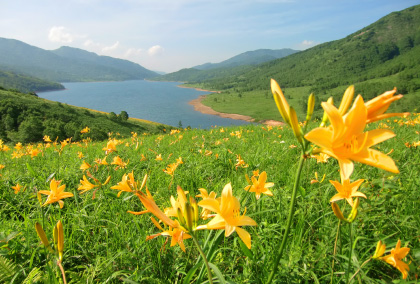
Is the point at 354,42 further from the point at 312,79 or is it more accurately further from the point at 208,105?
the point at 208,105

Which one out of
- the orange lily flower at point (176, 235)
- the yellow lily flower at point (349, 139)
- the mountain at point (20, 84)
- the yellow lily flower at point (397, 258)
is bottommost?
the yellow lily flower at point (397, 258)

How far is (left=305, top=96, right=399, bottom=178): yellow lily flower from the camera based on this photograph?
585 millimetres

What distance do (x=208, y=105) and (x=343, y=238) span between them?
8978 cm

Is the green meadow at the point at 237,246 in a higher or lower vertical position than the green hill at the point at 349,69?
lower

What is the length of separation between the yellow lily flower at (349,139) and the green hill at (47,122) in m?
24.8

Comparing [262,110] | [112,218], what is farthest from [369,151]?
[262,110]

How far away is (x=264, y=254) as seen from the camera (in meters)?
1.23

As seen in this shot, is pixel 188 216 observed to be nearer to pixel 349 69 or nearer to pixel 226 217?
pixel 226 217

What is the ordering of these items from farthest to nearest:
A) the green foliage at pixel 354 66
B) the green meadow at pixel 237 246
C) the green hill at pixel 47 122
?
1. the green foliage at pixel 354 66
2. the green hill at pixel 47 122
3. the green meadow at pixel 237 246

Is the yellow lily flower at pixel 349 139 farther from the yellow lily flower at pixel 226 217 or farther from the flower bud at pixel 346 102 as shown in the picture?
the yellow lily flower at pixel 226 217

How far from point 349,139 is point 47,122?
43.2m

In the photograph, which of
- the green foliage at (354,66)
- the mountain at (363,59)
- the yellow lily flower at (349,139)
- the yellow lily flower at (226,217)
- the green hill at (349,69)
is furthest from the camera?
the mountain at (363,59)

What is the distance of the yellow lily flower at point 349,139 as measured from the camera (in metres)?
0.58

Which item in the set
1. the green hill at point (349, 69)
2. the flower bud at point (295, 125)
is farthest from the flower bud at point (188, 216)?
the green hill at point (349, 69)
